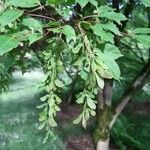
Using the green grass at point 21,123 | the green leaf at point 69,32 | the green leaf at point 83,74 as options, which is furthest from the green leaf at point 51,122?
the green grass at point 21,123

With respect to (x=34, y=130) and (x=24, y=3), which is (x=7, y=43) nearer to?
(x=24, y=3)

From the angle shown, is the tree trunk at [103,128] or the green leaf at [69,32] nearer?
the green leaf at [69,32]

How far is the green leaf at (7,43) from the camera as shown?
3.01 ft

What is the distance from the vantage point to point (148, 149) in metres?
7.59

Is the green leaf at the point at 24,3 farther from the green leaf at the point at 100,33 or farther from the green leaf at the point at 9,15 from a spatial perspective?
the green leaf at the point at 100,33

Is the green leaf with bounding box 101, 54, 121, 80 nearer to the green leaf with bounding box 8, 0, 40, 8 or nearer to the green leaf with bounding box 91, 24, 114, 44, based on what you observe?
the green leaf with bounding box 91, 24, 114, 44

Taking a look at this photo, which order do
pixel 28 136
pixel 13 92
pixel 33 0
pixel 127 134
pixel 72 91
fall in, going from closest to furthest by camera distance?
pixel 33 0 < pixel 28 136 < pixel 127 134 < pixel 72 91 < pixel 13 92

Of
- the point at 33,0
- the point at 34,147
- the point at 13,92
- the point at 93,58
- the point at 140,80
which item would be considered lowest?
the point at 13,92

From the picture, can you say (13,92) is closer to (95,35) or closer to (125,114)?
(125,114)

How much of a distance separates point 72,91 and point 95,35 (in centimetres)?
821

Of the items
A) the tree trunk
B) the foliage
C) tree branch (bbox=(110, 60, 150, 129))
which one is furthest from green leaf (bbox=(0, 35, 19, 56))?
tree branch (bbox=(110, 60, 150, 129))

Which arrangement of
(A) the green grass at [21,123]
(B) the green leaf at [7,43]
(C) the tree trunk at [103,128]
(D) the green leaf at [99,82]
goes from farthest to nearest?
(A) the green grass at [21,123], (C) the tree trunk at [103,128], (D) the green leaf at [99,82], (B) the green leaf at [7,43]

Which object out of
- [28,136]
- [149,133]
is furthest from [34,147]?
[149,133]

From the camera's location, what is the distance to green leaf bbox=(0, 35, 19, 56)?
3.01 ft
